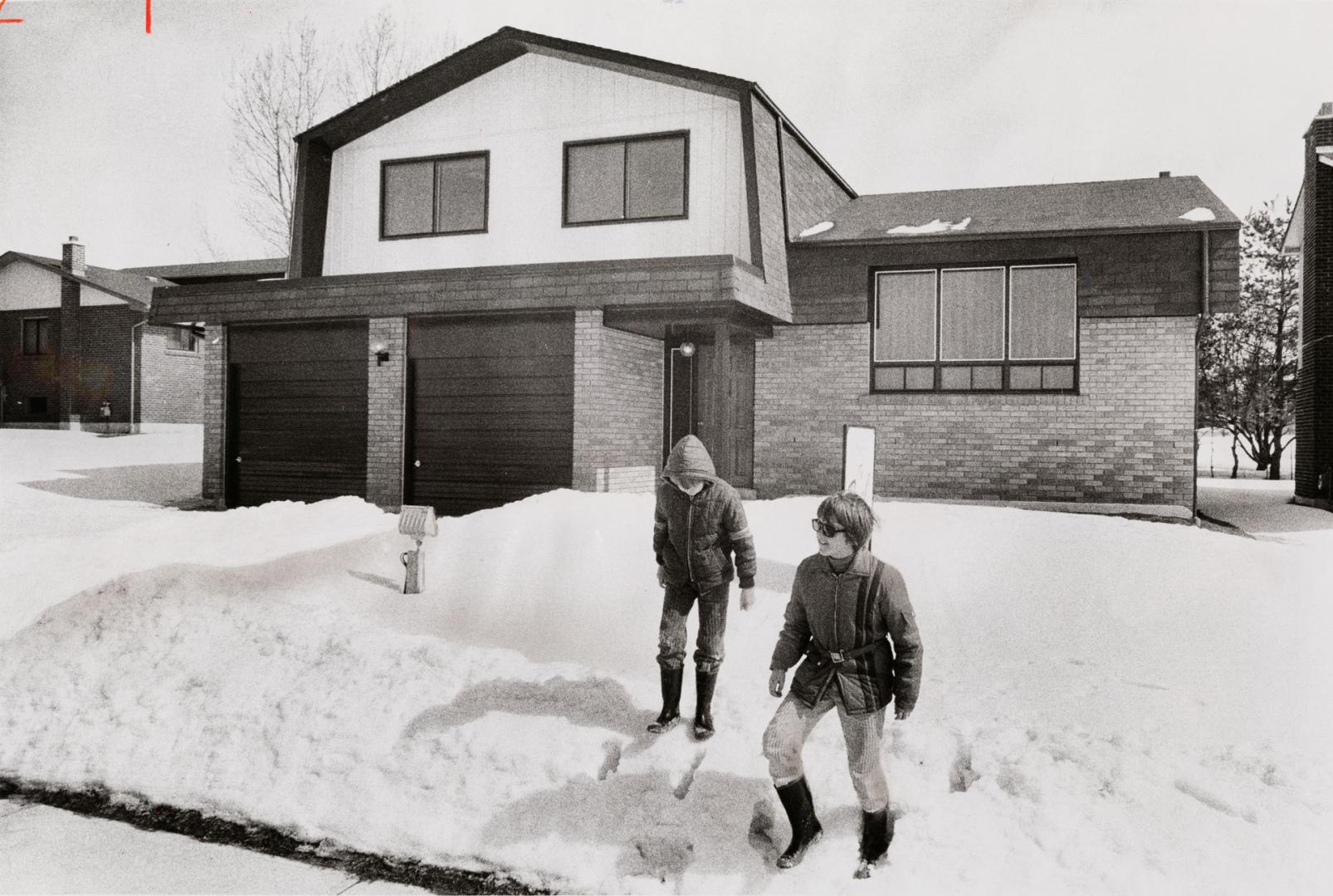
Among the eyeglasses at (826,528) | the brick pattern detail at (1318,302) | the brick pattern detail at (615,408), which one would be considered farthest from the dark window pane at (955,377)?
the eyeglasses at (826,528)

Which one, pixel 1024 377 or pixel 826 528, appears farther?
pixel 1024 377

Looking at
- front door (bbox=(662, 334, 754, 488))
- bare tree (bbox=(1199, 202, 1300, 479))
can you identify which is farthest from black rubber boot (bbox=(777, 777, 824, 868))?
bare tree (bbox=(1199, 202, 1300, 479))

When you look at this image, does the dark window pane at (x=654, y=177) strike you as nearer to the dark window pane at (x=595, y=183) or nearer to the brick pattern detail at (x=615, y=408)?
the dark window pane at (x=595, y=183)

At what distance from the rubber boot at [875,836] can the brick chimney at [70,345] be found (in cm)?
3147

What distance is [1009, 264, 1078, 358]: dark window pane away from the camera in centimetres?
1228

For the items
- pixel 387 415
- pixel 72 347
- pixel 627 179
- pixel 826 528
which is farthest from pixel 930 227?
pixel 72 347

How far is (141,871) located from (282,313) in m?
10.4

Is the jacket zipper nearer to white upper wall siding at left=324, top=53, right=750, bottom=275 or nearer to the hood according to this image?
the hood

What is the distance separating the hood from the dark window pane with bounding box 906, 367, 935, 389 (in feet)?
28.7

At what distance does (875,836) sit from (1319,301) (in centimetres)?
1785

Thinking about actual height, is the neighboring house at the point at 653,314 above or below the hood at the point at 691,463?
above

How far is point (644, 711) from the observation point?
501 centimetres

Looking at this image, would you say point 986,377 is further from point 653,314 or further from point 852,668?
point 852,668

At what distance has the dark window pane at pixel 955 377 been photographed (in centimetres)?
1266
